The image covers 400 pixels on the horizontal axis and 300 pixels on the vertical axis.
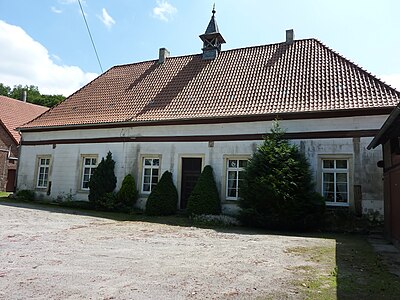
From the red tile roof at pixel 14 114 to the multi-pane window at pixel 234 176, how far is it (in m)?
19.7

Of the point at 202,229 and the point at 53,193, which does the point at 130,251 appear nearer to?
the point at 202,229

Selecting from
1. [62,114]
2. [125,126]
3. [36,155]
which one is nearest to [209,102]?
[125,126]

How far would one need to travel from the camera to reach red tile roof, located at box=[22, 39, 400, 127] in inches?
517

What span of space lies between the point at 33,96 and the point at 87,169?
41.0 m

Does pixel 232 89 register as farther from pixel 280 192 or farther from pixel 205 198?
pixel 280 192

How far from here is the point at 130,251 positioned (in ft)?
21.8

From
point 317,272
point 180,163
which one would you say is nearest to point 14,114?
point 180,163

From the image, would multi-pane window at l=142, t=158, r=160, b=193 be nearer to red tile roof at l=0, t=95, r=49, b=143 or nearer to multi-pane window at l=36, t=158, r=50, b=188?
multi-pane window at l=36, t=158, r=50, b=188

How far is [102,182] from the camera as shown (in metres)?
15.5

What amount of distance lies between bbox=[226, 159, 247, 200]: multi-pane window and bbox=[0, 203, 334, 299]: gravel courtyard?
4480 millimetres

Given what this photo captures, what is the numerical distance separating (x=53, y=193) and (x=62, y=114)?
455 cm

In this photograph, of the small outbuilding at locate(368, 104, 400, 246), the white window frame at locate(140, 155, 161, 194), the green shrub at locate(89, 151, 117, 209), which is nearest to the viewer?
the small outbuilding at locate(368, 104, 400, 246)

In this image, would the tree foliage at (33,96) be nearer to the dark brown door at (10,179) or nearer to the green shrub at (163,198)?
the dark brown door at (10,179)

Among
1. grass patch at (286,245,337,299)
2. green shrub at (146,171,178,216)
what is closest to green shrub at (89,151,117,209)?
green shrub at (146,171,178,216)
